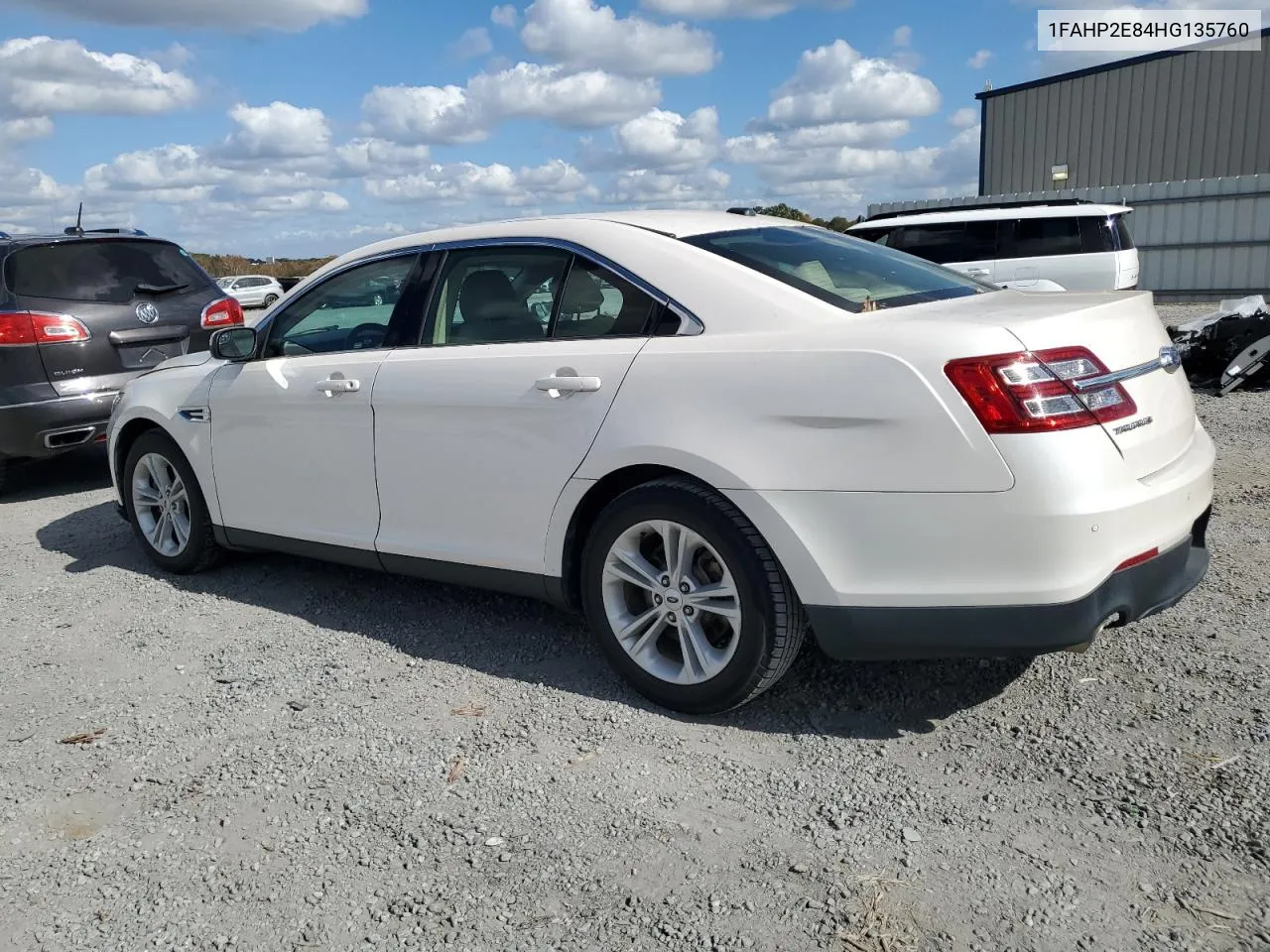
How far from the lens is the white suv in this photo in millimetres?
13641

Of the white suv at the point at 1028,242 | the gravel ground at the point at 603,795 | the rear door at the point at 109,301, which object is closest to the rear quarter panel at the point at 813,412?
the gravel ground at the point at 603,795

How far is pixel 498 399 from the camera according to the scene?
377cm

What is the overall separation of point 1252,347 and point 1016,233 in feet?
18.8

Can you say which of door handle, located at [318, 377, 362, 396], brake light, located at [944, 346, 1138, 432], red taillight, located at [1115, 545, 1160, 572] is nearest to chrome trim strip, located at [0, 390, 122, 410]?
door handle, located at [318, 377, 362, 396]

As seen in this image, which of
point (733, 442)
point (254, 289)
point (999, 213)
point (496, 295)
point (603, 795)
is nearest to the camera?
point (603, 795)

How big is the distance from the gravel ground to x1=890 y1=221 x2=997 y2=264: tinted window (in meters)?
10.2

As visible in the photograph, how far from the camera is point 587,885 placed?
2.63 meters

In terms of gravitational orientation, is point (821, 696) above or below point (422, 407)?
below

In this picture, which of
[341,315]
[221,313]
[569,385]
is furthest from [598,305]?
[221,313]

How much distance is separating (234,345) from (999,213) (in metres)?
11.6

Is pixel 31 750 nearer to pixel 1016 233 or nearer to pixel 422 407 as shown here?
pixel 422 407

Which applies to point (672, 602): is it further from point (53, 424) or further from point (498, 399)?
point (53, 424)

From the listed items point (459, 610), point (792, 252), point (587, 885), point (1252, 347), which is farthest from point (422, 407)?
point (1252, 347)

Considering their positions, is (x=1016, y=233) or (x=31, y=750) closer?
(x=31, y=750)
